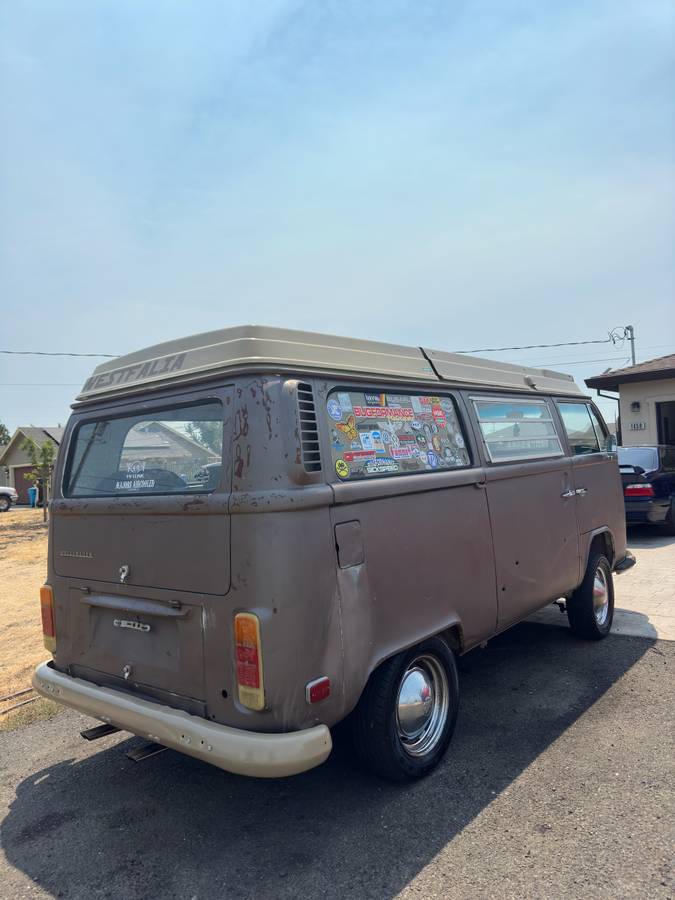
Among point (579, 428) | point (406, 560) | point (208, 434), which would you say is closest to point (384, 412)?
point (406, 560)

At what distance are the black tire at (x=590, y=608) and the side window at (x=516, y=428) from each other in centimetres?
113

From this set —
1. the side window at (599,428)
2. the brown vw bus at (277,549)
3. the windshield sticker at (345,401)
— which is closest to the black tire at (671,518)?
the side window at (599,428)

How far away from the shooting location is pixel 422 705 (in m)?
3.50

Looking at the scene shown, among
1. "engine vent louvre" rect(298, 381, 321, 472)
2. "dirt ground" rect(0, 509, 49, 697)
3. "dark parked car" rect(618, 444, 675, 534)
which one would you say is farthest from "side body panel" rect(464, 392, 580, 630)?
"dark parked car" rect(618, 444, 675, 534)

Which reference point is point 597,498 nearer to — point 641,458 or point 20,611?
point 641,458

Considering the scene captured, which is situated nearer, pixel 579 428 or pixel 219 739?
pixel 219 739

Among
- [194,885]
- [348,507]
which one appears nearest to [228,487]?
[348,507]

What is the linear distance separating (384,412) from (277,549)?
45.9 inches

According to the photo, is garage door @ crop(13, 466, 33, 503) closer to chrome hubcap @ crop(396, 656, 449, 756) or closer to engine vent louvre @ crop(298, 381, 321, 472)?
chrome hubcap @ crop(396, 656, 449, 756)

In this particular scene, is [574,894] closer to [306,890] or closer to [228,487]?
[306,890]

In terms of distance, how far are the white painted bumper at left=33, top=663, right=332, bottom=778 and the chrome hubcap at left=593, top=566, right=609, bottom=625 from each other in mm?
3628

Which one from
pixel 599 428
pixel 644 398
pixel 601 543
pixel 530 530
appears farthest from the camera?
pixel 644 398

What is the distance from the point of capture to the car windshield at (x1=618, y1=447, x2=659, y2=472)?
1077 cm

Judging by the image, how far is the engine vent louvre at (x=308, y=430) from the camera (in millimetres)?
2896
